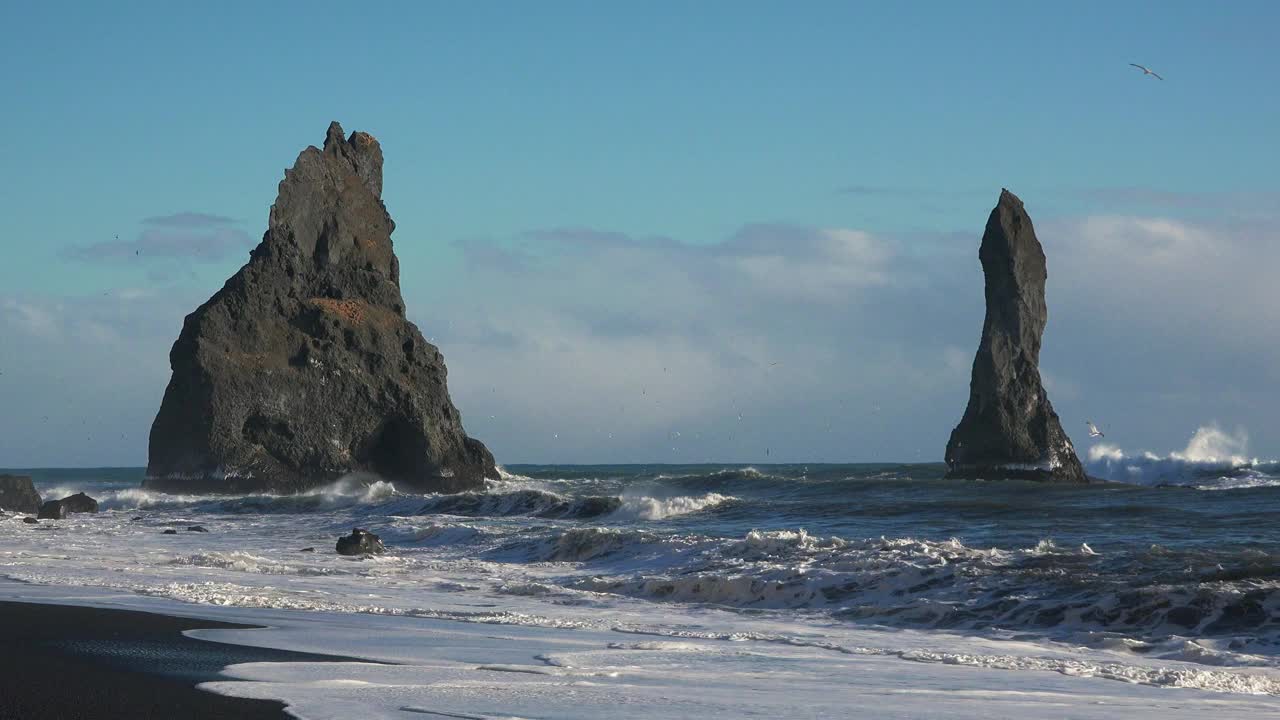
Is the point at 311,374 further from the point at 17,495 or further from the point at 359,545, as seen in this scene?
the point at 359,545

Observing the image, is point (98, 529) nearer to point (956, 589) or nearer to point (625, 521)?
point (625, 521)

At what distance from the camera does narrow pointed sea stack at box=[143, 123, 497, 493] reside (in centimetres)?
4384

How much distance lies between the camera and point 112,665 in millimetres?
7875

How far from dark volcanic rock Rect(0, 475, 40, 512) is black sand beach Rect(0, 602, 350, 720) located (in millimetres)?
23886

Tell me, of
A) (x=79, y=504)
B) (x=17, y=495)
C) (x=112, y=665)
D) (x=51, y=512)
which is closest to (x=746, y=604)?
(x=112, y=665)

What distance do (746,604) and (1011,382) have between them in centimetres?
3093

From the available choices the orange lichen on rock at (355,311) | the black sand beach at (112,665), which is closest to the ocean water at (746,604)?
the black sand beach at (112,665)

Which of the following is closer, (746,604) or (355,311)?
(746,604)

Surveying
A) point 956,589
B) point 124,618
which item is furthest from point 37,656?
point 956,589

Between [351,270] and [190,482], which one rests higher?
[351,270]

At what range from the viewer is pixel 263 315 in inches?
1802

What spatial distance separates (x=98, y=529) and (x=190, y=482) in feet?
57.8

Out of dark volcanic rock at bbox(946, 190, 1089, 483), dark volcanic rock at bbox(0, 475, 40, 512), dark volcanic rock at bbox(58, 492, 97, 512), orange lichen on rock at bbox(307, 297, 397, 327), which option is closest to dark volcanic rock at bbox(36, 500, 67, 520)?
dark volcanic rock at bbox(0, 475, 40, 512)

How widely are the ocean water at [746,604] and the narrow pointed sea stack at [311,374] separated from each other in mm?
17336
